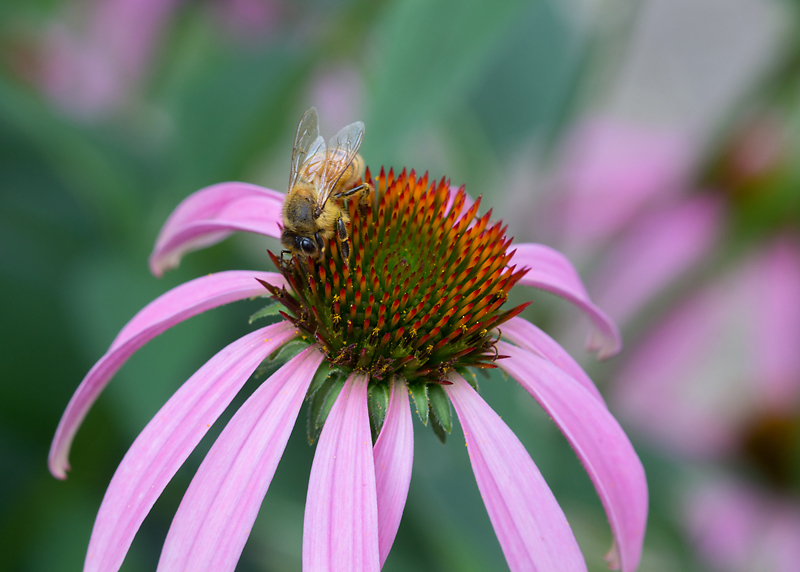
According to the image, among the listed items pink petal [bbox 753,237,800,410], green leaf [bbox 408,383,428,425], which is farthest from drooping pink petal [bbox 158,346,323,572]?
pink petal [bbox 753,237,800,410]

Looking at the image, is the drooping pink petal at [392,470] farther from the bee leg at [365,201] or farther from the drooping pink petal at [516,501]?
the bee leg at [365,201]

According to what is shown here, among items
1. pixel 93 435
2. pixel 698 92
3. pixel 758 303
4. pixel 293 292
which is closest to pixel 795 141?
pixel 758 303

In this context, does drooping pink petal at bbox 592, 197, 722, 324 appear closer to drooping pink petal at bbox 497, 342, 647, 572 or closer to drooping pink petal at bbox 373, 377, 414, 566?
drooping pink petal at bbox 497, 342, 647, 572

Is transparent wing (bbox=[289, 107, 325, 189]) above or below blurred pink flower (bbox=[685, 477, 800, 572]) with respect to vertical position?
above

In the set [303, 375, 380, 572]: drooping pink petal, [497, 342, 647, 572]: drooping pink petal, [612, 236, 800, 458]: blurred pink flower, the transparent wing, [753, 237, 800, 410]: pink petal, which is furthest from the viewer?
[753, 237, 800, 410]: pink petal

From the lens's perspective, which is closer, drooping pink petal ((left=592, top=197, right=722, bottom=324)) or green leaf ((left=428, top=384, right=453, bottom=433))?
green leaf ((left=428, top=384, right=453, bottom=433))

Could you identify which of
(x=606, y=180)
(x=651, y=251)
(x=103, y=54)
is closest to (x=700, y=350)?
(x=651, y=251)

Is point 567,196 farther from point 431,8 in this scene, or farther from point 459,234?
point 459,234
